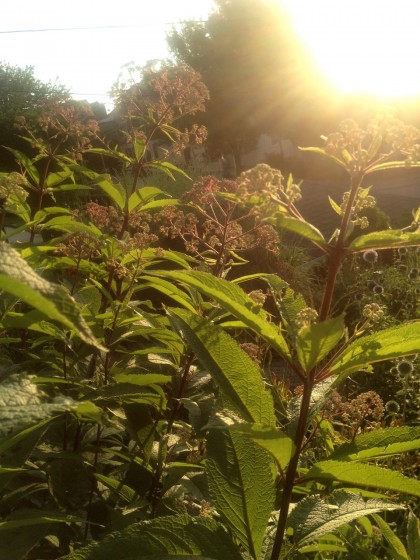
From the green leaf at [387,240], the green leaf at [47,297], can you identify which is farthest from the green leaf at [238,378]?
the green leaf at [47,297]

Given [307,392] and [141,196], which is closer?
[307,392]

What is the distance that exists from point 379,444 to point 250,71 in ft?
105

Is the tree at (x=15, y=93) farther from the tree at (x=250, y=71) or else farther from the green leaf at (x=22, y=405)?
the green leaf at (x=22, y=405)

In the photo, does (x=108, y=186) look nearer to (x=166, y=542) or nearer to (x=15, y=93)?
(x=166, y=542)

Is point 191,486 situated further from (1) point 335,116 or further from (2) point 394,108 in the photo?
(1) point 335,116

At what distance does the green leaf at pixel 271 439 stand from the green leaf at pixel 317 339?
4.6 inches

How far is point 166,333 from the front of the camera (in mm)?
1764

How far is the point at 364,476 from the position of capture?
1056mm

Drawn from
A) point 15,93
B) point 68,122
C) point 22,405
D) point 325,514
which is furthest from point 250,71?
point 22,405

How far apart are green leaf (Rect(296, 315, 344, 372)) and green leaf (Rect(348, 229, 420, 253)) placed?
15 centimetres

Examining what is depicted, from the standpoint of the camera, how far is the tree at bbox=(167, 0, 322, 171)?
31.6 metres

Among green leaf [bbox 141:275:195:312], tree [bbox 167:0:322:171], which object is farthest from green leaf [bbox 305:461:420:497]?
tree [bbox 167:0:322:171]

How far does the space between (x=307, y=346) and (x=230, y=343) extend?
5.1 inches

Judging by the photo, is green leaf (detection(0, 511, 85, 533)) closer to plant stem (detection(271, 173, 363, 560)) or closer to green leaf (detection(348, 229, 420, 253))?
plant stem (detection(271, 173, 363, 560))
